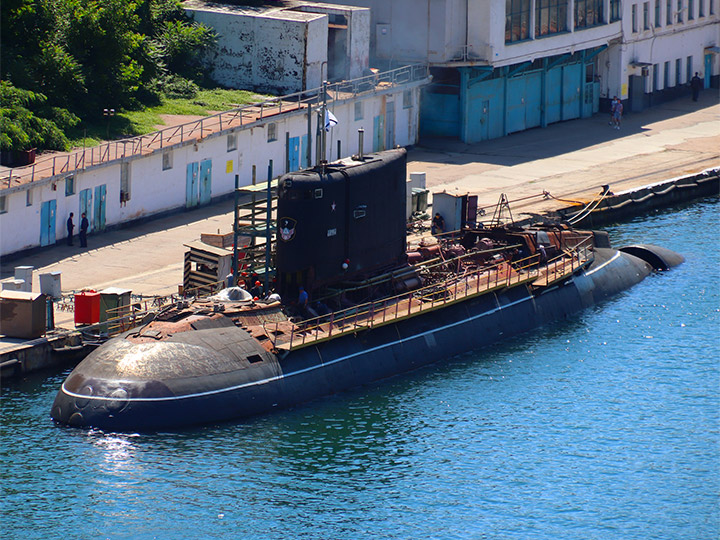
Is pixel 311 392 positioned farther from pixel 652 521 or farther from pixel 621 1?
pixel 621 1

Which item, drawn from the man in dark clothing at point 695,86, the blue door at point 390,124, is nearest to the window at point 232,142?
the blue door at point 390,124

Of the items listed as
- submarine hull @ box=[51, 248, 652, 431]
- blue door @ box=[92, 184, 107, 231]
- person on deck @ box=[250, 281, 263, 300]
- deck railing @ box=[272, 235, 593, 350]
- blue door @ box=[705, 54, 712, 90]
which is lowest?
submarine hull @ box=[51, 248, 652, 431]

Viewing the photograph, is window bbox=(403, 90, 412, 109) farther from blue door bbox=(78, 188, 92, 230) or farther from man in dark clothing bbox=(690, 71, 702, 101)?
man in dark clothing bbox=(690, 71, 702, 101)

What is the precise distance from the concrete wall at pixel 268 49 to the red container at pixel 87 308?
32785 millimetres

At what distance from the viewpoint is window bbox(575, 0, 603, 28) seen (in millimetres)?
94438

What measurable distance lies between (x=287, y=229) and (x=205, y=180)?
971 inches

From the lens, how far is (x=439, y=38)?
86.8 m

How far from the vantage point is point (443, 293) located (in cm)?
5356

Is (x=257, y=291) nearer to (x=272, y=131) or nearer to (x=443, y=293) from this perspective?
(x=443, y=293)

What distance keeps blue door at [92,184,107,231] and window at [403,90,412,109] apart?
26847 millimetres

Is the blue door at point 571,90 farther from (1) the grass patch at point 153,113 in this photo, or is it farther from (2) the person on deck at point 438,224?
(2) the person on deck at point 438,224

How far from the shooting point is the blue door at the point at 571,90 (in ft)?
316

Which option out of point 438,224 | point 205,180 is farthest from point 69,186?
point 438,224

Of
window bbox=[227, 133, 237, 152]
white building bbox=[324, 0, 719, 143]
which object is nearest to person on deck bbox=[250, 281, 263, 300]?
window bbox=[227, 133, 237, 152]
